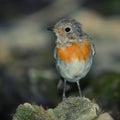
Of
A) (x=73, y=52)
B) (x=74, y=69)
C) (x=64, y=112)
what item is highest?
(x=73, y=52)

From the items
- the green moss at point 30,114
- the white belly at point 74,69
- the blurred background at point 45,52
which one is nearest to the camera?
the green moss at point 30,114

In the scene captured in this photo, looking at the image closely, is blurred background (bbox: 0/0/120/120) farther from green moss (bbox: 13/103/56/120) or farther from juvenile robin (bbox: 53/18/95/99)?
green moss (bbox: 13/103/56/120)

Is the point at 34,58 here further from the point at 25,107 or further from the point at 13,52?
the point at 25,107

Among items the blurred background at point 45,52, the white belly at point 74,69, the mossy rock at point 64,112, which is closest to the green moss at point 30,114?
the mossy rock at point 64,112

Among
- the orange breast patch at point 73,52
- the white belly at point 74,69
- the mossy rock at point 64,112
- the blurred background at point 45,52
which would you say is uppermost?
the orange breast patch at point 73,52

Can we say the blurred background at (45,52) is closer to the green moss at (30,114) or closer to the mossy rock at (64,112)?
the mossy rock at (64,112)

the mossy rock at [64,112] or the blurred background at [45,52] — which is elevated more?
the mossy rock at [64,112]

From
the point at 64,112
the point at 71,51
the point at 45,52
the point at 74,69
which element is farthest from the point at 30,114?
the point at 45,52

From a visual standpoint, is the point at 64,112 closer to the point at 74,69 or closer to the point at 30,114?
the point at 30,114
